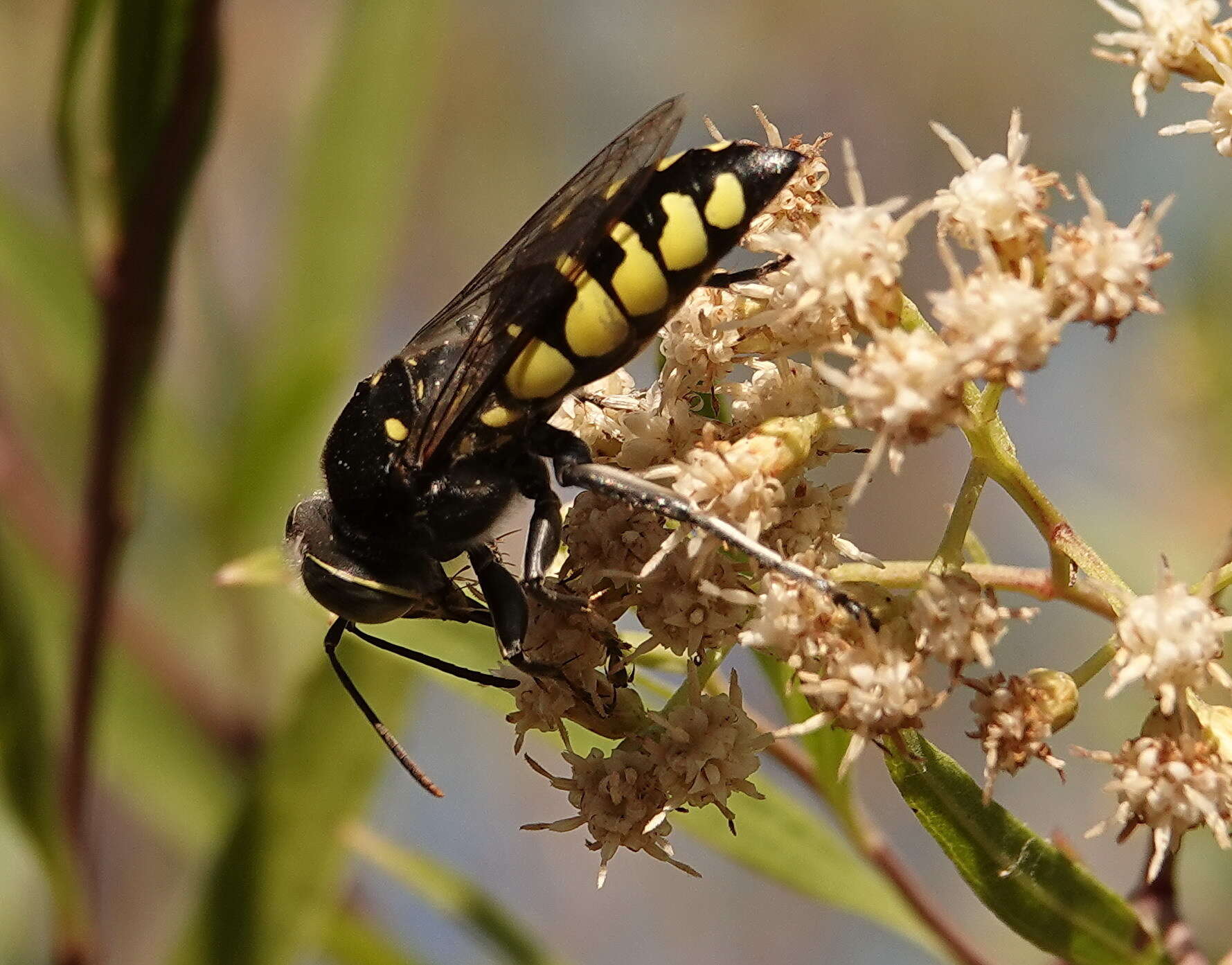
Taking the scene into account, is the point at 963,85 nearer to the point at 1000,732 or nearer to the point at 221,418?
the point at 221,418

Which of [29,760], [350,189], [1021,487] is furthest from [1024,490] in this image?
[350,189]

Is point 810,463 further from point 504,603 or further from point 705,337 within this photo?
point 504,603

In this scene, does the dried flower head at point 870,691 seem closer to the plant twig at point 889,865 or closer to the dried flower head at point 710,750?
the dried flower head at point 710,750

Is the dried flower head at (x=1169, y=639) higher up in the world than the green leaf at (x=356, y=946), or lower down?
higher up

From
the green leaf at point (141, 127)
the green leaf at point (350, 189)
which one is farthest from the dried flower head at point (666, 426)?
the green leaf at point (350, 189)

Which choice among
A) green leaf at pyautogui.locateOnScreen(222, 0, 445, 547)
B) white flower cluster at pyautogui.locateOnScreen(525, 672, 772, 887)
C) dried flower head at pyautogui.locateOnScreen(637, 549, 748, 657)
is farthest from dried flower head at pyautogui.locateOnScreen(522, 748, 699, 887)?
green leaf at pyautogui.locateOnScreen(222, 0, 445, 547)

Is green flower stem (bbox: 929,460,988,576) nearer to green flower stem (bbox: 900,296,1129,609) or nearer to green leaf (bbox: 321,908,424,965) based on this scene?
green flower stem (bbox: 900,296,1129,609)

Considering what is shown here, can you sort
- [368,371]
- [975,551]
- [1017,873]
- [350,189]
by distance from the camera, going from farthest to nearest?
[368,371] → [350,189] → [975,551] → [1017,873]
